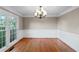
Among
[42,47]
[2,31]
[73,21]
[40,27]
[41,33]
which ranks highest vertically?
[73,21]

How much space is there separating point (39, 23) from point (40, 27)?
17.0 inches

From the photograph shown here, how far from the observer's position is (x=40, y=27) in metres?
10.0

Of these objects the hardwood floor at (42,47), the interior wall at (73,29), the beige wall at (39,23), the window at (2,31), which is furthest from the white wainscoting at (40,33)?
the window at (2,31)

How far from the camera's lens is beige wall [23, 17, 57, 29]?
32.4 feet

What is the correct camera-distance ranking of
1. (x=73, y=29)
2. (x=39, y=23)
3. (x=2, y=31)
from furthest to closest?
1. (x=39, y=23)
2. (x=73, y=29)
3. (x=2, y=31)

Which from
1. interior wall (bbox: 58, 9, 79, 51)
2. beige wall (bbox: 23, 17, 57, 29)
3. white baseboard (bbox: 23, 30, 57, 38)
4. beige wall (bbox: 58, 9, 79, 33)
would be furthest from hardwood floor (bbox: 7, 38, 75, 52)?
beige wall (bbox: 23, 17, 57, 29)

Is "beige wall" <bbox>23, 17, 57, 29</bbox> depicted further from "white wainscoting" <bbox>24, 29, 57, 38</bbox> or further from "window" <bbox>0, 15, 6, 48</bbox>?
"window" <bbox>0, 15, 6, 48</bbox>

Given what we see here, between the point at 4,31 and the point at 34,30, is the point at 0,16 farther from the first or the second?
the point at 34,30

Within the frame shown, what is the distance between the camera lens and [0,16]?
15.5ft

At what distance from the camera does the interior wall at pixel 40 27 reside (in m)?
9.88

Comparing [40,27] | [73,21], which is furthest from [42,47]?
[40,27]

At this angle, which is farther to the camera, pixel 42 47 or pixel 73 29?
pixel 42 47

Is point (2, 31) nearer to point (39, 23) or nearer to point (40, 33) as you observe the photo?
point (39, 23)

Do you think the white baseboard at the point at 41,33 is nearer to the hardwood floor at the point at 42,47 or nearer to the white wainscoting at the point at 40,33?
the white wainscoting at the point at 40,33
